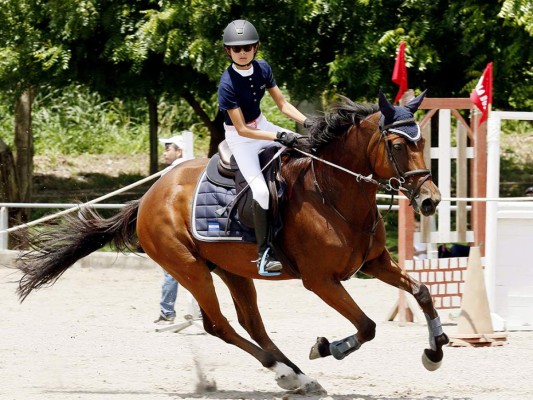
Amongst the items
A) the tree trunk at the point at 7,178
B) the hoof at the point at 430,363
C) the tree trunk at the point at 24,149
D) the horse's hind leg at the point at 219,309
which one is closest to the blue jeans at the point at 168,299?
the horse's hind leg at the point at 219,309

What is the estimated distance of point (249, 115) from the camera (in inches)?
277

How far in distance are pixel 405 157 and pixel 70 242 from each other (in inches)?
124

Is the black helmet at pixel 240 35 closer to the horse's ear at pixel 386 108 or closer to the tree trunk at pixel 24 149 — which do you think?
the horse's ear at pixel 386 108

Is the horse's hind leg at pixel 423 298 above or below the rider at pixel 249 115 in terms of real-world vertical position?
below

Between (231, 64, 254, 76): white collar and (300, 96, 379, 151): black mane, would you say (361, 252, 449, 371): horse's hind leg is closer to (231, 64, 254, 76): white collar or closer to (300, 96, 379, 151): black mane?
(300, 96, 379, 151): black mane

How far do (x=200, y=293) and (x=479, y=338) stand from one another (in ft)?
8.58

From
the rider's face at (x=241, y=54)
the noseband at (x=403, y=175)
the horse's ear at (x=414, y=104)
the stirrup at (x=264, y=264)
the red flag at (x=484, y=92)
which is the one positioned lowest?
the stirrup at (x=264, y=264)

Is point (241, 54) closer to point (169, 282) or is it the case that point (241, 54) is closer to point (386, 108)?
point (386, 108)

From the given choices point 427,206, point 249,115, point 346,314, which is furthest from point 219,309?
point 427,206

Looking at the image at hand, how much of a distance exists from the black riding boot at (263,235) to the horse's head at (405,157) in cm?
88

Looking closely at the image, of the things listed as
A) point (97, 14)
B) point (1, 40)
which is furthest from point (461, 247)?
point (1, 40)

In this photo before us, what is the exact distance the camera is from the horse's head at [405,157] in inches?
243

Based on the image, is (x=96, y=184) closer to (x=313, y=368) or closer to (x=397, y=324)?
(x=397, y=324)

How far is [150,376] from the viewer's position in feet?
25.1
